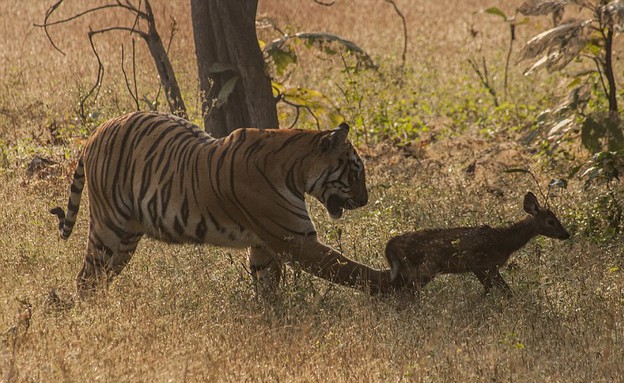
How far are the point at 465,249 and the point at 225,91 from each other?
4.57m

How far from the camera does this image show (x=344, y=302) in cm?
776

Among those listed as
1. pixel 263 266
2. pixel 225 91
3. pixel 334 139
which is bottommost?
pixel 263 266

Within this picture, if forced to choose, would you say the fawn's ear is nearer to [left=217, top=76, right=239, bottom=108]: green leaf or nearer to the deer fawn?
the deer fawn

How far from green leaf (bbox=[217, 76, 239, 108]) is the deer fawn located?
432cm

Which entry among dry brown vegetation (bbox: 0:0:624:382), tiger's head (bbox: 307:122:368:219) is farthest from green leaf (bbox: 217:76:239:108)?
tiger's head (bbox: 307:122:368:219)

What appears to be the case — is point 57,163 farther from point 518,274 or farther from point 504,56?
point 504,56

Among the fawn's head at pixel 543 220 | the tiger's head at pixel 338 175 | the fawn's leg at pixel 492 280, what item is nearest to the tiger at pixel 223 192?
the tiger's head at pixel 338 175

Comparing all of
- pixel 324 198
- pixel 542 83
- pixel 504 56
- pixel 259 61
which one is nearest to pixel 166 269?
pixel 324 198

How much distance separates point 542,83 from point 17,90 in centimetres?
755

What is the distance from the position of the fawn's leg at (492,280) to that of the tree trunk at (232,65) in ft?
14.6

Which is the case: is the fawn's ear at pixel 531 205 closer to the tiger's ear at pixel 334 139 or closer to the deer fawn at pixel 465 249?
the deer fawn at pixel 465 249

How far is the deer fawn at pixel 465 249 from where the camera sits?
26.0 feet

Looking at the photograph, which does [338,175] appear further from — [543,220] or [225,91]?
[225,91]

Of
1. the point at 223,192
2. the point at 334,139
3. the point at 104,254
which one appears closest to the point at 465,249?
the point at 334,139
